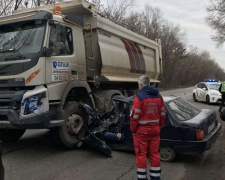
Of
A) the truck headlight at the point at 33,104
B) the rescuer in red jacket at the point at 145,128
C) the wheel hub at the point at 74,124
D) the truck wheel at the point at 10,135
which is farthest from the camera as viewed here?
the truck wheel at the point at 10,135

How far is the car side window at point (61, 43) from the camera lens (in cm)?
581

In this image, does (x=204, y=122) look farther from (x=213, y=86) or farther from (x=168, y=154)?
(x=213, y=86)

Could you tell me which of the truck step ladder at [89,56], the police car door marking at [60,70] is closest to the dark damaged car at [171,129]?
the police car door marking at [60,70]

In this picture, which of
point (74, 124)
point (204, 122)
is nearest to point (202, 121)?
point (204, 122)

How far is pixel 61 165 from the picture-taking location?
5305mm

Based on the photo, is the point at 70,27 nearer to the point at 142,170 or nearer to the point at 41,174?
the point at 41,174

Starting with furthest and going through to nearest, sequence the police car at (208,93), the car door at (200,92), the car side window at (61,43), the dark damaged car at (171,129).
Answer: the car door at (200,92), the police car at (208,93), the car side window at (61,43), the dark damaged car at (171,129)

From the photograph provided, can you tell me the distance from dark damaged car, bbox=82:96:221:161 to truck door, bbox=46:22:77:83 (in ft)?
3.11

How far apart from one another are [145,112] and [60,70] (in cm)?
260

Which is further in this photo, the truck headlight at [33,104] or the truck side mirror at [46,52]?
the truck side mirror at [46,52]

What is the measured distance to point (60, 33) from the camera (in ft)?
19.8

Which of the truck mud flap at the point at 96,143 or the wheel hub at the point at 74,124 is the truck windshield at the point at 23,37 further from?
the truck mud flap at the point at 96,143

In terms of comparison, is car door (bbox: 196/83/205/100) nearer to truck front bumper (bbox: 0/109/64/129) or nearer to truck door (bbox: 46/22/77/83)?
truck door (bbox: 46/22/77/83)

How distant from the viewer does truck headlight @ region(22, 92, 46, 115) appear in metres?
5.23
